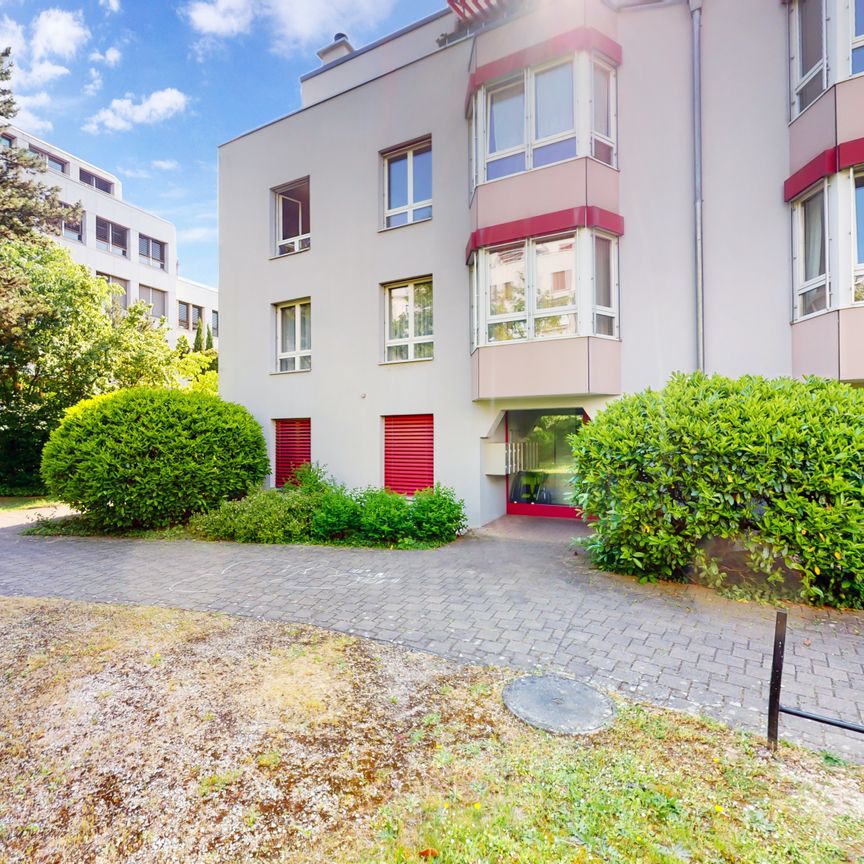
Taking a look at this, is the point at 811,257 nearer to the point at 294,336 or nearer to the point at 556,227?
the point at 556,227

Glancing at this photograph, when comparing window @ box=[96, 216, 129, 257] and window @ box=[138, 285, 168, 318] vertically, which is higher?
window @ box=[96, 216, 129, 257]

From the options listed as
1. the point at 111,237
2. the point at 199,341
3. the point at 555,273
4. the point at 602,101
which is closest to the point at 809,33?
the point at 602,101

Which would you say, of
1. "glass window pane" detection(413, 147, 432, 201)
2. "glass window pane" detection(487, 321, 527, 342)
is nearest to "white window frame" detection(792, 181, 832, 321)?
"glass window pane" detection(487, 321, 527, 342)

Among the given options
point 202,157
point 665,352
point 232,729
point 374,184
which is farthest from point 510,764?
point 202,157

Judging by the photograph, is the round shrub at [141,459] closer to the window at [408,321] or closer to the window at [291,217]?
the window at [408,321]

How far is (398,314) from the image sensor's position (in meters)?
11.0

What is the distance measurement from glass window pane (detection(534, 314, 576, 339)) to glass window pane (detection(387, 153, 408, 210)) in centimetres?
467

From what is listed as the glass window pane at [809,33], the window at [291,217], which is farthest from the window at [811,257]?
the window at [291,217]

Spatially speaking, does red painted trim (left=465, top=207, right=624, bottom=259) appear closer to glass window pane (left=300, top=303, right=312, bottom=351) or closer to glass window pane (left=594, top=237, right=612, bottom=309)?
glass window pane (left=594, top=237, right=612, bottom=309)

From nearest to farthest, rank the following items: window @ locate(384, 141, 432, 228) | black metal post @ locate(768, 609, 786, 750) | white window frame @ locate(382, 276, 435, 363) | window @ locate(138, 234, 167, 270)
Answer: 1. black metal post @ locate(768, 609, 786, 750)
2. white window frame @ locate(382, 276, 435, 363)
3. window @ locate(384, 141, 432, 228)
4. window @ locate(138, 234, 167, 270)

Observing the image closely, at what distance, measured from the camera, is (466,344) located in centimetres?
993

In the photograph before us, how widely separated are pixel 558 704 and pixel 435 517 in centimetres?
518

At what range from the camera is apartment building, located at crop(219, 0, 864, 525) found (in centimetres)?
755

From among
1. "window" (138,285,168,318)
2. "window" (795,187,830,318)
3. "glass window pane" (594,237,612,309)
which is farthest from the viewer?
"window" (138,285,168,318)
